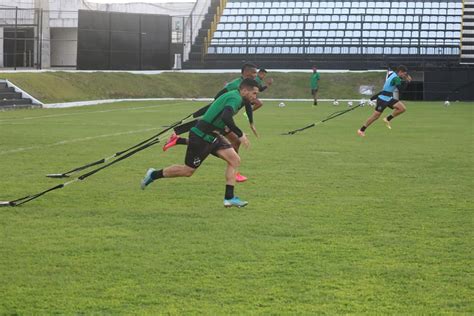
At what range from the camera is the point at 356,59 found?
4975cm

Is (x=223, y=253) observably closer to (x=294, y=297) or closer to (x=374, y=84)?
(x=294, y=297)

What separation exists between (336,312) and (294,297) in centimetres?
47

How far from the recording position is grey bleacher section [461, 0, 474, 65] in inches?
1941

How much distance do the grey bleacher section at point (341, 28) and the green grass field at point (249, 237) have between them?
34289 millimetres

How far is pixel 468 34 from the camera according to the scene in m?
51.6

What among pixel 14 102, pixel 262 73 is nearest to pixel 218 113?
pixel 262 73

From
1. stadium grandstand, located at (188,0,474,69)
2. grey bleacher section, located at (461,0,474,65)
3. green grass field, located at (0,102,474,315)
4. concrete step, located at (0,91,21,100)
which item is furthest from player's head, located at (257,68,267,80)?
grey bleacher section, located at (461,0,474,65)

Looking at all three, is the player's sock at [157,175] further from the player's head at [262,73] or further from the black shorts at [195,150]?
the player's head at [262,73]

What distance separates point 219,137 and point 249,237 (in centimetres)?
257

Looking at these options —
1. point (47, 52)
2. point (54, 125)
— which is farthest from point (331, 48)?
point (54, 125)

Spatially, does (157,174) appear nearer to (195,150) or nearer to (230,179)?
(195,150)

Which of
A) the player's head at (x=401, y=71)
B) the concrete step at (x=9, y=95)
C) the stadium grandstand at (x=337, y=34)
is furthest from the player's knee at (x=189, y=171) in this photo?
the stadium grandstand at (x=337, y=34)

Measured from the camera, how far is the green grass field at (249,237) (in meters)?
6.36

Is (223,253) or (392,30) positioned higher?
(392,30)
